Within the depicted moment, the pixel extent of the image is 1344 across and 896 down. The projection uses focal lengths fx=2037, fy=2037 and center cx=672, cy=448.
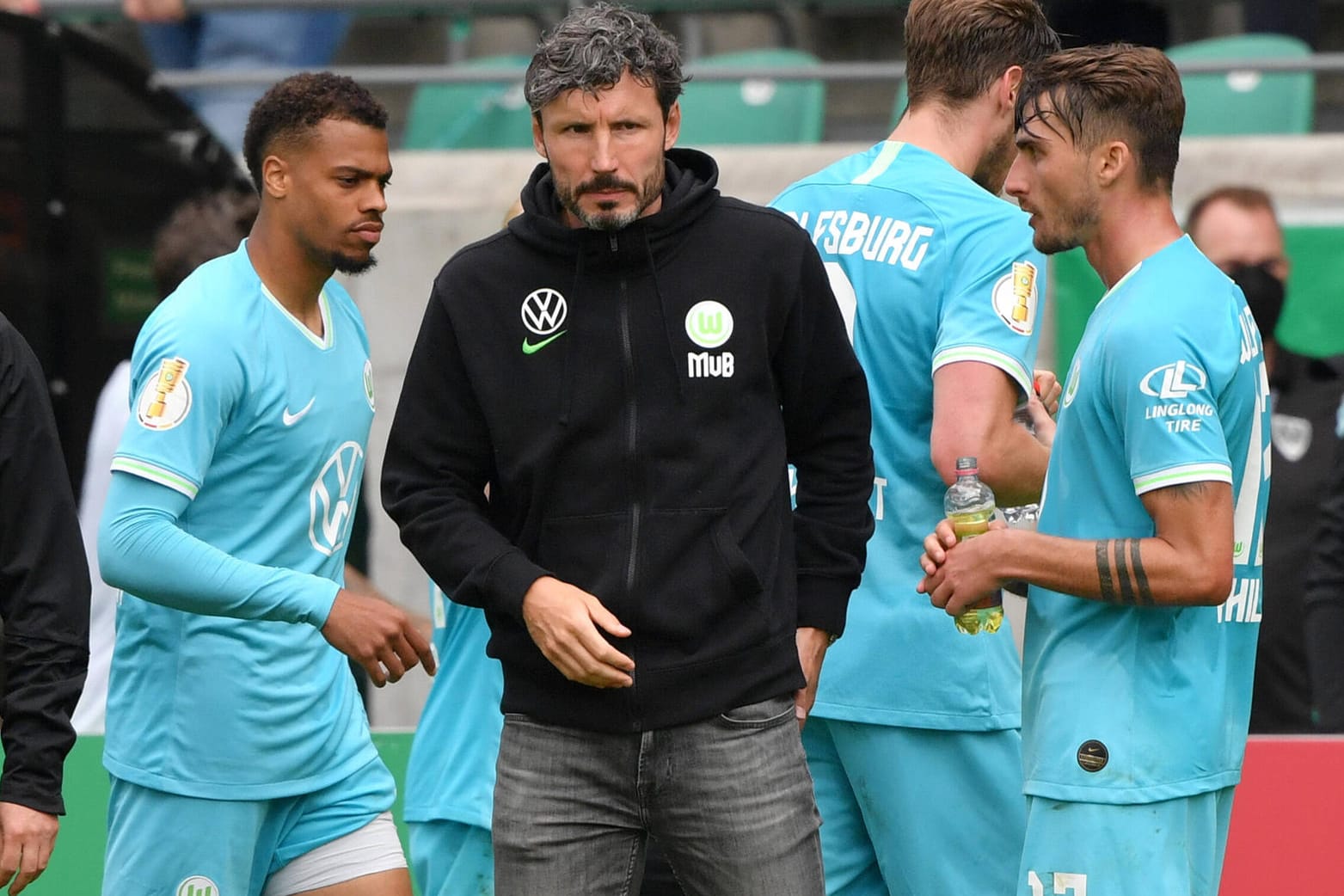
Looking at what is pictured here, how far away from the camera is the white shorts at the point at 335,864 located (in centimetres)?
416

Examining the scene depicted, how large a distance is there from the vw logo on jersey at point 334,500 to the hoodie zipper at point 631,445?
106cm

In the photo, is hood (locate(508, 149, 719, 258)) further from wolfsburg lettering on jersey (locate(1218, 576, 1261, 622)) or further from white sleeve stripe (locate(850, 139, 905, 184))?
wolfsburg lettering on jersey (locate(1218, 576, 1261, 622))

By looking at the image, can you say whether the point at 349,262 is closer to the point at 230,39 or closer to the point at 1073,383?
the point at 1073,383

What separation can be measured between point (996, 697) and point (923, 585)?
49cm

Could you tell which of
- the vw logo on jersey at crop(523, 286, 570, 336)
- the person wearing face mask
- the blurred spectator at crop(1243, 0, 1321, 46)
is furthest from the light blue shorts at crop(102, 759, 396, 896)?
the blurred spectator at crop(1243, 0, 1321, 46)

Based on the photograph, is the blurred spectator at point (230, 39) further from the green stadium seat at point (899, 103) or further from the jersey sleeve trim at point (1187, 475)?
the jersey sleeve trim at point (1187, 475)

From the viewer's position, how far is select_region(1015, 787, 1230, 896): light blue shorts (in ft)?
11.0

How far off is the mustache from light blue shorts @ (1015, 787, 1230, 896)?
1241 mm

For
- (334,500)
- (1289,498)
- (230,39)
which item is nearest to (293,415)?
(334,500)

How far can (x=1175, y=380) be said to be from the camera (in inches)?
130

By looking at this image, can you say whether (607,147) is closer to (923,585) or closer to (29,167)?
(923,585)

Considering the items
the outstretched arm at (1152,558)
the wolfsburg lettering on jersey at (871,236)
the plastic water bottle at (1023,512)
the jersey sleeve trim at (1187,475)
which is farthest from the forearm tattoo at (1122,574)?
the wolfsburg lettering on jersey at (871,236)

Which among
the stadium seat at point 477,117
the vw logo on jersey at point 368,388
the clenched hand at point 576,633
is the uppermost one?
the stadium seat at point 477,117

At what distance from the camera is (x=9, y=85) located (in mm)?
7109
